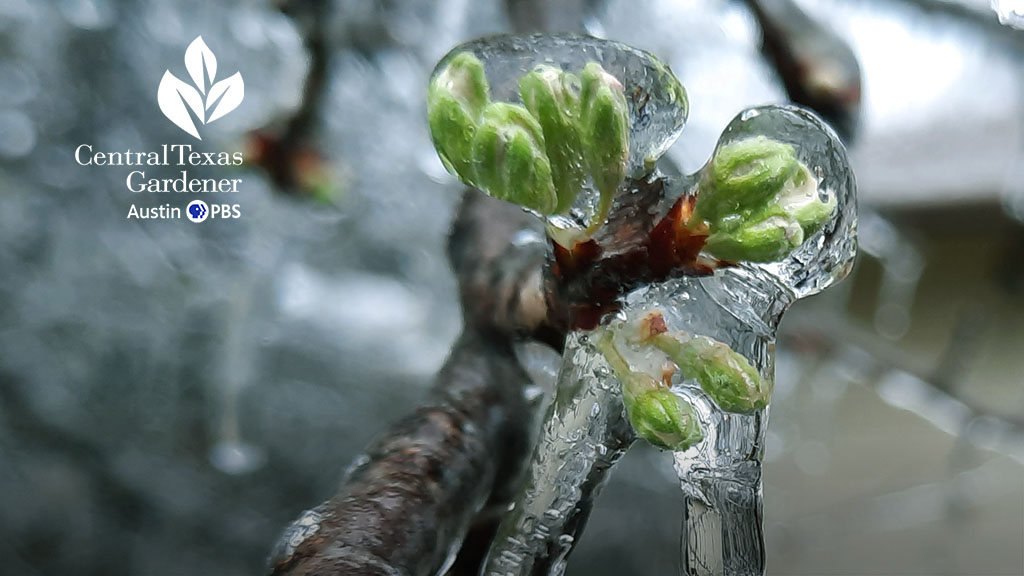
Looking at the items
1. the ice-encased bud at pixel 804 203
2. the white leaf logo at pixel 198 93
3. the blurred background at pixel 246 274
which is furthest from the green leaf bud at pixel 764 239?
the white leaf logo at pixel 198 93

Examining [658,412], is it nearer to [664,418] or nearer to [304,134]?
[664,418]

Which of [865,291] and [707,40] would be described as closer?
[707,40]

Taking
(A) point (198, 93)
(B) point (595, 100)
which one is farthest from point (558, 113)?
(A) point (198, 93)

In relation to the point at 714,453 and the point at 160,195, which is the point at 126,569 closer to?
the point at 160,195

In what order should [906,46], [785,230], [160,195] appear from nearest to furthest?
[785,230] → [160,195] → [906,46]

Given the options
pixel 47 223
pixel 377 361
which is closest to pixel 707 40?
pixel 377 361

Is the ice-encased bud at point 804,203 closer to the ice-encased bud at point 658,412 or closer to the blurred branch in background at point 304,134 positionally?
the ice-encased bud at point 658,412
